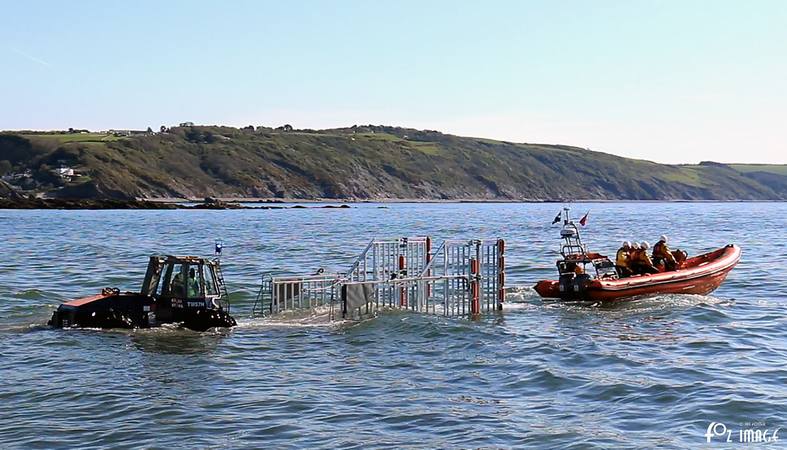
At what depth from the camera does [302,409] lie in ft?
49.6

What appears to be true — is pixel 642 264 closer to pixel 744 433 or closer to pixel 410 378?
pixel 410 378

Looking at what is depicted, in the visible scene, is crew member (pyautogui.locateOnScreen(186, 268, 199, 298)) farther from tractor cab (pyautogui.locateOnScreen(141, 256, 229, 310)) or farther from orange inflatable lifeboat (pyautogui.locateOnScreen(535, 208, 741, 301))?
orange inflatable lifeboat (pyautogui.locateOnScreen(535, 208, 741, 301))

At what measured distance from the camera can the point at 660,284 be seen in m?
29.0

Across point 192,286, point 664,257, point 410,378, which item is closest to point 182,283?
point 192,286

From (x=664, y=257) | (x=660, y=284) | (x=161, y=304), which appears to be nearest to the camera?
(x=161, y=304)

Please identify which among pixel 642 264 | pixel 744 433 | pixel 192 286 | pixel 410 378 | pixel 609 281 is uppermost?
pixel 642 264

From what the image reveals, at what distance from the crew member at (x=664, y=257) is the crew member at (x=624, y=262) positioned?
1.08 metres

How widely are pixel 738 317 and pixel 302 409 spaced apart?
1538cm

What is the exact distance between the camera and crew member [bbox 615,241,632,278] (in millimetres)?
29553

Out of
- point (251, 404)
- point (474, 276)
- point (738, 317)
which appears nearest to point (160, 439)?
point (251, 404)

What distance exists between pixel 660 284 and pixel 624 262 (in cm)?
133

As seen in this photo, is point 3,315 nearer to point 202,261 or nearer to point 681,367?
point 202,261

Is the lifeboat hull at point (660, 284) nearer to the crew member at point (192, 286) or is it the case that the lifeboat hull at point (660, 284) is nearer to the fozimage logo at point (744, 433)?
the crew member at point (192, 286)

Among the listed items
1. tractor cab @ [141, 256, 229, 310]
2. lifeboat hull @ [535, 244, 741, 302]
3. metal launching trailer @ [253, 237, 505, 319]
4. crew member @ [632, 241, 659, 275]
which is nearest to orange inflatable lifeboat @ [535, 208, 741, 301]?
lifeboat hull @ [535, 244, 741, 302]
